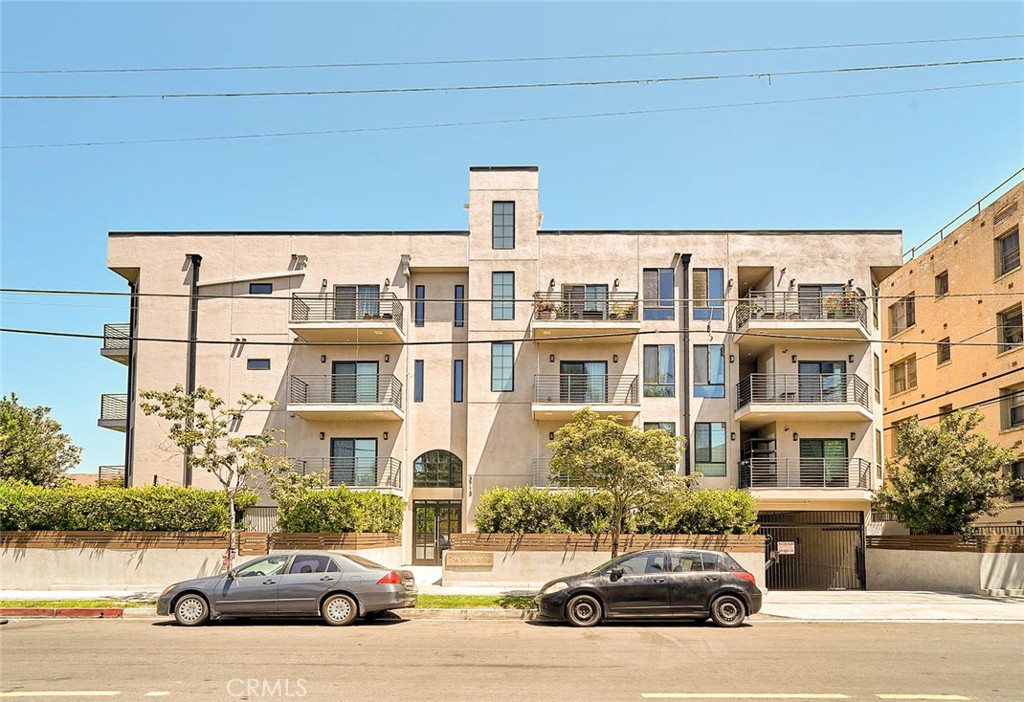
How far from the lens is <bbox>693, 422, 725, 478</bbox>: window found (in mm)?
31750

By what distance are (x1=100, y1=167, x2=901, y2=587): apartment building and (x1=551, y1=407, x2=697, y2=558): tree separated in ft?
32.2

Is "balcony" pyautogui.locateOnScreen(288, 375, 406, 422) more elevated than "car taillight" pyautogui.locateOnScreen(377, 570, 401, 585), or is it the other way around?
"balcony" pyautogui.locateOnScreen(288, 375, 406, 422)

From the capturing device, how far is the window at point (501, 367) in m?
32.1

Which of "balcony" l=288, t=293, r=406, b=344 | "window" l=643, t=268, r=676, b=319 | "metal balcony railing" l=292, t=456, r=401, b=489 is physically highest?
"window" l=643, t=268, r=676, b=319

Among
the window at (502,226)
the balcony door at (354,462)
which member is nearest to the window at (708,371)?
the window at (502,226)

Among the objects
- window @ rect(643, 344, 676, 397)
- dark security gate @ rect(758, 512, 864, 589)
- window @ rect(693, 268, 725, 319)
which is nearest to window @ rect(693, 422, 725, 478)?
window @ rect(643, 344, 676, 397)

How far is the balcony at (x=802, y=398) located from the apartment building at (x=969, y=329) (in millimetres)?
3018

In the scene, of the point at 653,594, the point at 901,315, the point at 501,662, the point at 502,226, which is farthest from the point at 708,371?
the point at 501,662

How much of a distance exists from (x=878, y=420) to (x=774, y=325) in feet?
20.4

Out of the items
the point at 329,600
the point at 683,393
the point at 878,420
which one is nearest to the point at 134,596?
the point at 329,600

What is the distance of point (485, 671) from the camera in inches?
460

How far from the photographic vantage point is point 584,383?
3177 centimetres

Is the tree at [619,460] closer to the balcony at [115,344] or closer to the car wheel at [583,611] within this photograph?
the car wheel at [583,611]

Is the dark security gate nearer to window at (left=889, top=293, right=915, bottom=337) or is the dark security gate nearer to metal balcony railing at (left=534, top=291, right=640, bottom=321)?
metal balcony railing at (left=534, top=291, right=640, bottom=321)
